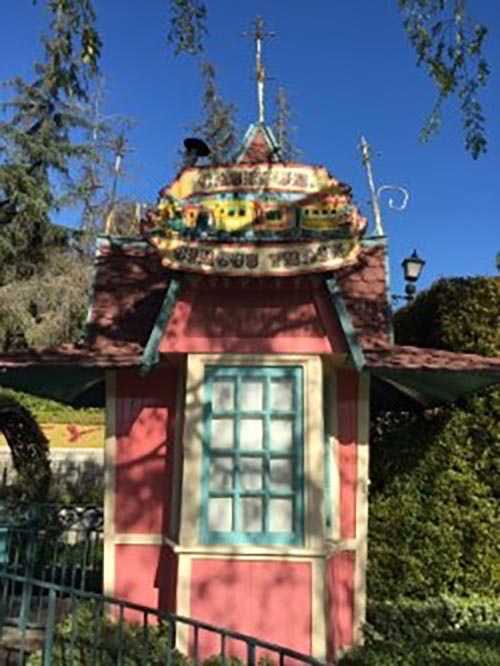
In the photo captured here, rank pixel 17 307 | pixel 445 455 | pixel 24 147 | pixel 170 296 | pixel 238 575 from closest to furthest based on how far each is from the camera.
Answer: pixel 238 575 < pixel 170 296 < pixel 445 455 < pixel 17 307 < pixel 24 147

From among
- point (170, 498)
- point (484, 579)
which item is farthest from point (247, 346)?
point (484, 579)

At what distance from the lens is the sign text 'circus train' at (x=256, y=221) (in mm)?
6676

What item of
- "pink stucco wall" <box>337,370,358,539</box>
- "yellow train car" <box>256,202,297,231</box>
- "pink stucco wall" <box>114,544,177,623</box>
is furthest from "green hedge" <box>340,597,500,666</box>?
"yellow train car" <box>256,202,297,231</box>

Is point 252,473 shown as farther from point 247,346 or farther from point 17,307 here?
point 17,307

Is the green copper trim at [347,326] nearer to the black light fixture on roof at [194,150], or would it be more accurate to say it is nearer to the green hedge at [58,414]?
the black light fixture on roof at [194,150]

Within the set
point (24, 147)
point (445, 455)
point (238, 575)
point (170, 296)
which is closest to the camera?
point (238, 575)

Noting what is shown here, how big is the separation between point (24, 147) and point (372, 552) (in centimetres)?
2513

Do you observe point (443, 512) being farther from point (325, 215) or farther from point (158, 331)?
point (158, 331)

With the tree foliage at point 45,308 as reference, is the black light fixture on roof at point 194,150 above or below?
below

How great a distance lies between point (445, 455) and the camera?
7781 mm

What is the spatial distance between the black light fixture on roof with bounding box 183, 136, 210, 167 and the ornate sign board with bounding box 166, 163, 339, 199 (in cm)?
135

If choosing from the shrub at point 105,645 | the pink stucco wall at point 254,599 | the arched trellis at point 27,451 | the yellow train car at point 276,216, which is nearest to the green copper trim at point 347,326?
the yellow train car at point 276,216

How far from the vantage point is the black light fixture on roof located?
8.41 m

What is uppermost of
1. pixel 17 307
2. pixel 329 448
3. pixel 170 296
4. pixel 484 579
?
pixel 17 307
